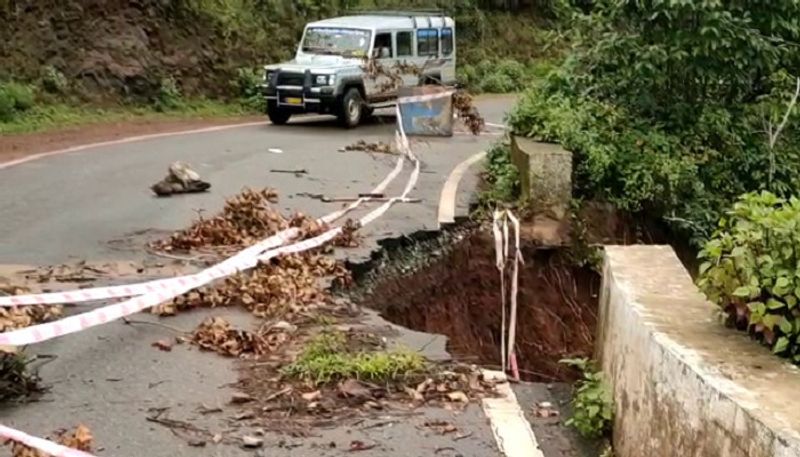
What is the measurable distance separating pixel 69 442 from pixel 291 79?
18.0m

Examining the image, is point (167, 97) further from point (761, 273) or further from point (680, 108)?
point (761, 273)

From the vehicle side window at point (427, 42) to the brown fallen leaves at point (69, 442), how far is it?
827 inches

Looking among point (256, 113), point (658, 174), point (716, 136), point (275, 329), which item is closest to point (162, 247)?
point (275, 329)

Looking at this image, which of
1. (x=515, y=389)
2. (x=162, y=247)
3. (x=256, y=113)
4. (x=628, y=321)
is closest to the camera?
(x=628, y=321)

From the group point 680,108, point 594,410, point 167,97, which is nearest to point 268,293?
point 594,410

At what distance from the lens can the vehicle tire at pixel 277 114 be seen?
22.8 metres

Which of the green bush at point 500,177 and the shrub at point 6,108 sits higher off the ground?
the green bush at point 500,177

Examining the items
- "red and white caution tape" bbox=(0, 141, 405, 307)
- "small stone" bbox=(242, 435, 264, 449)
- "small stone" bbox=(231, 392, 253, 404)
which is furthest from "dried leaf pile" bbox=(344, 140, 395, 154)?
"small stone" bbox=(242, 435, 264, 449)

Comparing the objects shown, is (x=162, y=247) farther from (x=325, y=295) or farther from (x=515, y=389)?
(x=515, y=389)

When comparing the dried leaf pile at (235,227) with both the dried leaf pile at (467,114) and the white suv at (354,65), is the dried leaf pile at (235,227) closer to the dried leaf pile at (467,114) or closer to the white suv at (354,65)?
the dried leaf pile at (467,114)

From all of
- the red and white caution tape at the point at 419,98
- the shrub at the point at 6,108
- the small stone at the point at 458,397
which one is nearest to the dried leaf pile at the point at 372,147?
the red and white caution tape at the point at 419,98

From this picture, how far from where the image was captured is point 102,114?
23.2 meters

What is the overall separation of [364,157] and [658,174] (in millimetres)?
5489

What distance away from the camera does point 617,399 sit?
5078mm
